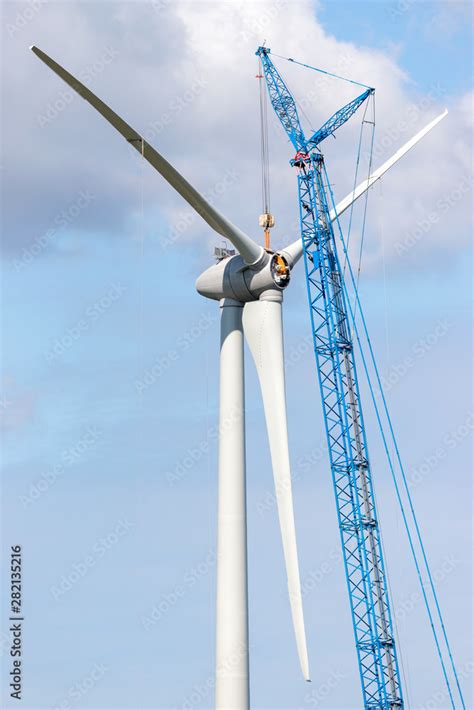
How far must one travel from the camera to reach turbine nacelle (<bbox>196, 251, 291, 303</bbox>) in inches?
1721

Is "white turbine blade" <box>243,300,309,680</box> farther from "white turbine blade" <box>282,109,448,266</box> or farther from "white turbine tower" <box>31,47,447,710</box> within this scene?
"white turbine blade" <box>282,109,448,266</box>

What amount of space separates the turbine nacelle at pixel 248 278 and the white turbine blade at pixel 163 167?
0.99 metres

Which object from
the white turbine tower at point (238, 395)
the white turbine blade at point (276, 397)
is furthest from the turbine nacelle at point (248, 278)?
the white turbine blade at point (276, 397)

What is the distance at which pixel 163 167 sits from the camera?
37.9 metres

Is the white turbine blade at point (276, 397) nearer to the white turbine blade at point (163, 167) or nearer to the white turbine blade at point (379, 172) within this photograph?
the white turbine blade at point (163, 167)

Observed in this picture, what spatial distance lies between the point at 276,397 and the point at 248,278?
4488 mm

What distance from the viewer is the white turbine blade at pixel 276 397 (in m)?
41.1

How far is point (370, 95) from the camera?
7262cm

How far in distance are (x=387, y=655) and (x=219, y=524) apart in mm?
32477

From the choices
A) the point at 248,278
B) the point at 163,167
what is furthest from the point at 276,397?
the point at 163,167

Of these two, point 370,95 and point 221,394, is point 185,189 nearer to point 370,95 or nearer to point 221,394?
point 221,394

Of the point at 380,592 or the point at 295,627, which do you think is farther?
the point at 380,592

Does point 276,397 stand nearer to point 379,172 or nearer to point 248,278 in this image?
point 248,278

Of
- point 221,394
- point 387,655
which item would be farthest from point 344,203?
point 387,655
